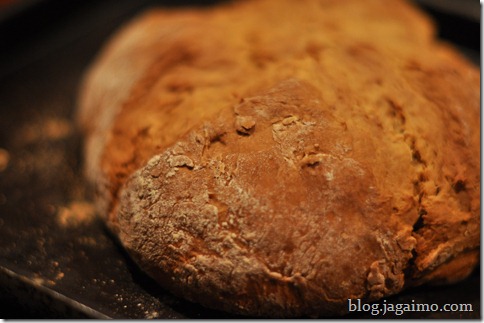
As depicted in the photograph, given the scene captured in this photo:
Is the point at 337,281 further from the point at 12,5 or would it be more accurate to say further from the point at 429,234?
the point at 12,5

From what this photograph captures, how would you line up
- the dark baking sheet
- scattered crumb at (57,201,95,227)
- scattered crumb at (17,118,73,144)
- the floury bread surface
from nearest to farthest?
the floury bread surface < the dark baking sheet < scattered crumb at (57,201,95,227) < scattered crumb at (17,118,73,144)

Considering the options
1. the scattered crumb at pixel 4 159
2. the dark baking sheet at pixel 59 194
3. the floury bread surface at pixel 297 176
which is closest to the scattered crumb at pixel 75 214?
the dark baking sheet at pixel 59 194

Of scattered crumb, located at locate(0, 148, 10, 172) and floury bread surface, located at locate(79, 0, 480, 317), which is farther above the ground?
floury bread surface, located at locate(79, 0, 480, 317)

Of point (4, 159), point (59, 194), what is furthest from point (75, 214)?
point (4, 159)

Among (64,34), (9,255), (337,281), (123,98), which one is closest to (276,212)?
(337,281)

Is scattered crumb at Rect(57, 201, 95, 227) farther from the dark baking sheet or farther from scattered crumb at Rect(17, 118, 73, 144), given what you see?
scattered crumb at Rect(17, 118, 73, 144)

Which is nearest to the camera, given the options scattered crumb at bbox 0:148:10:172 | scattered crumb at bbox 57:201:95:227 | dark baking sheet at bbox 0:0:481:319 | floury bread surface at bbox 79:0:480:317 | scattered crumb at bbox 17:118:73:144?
floury bread surface at bbox 79:0:480:317

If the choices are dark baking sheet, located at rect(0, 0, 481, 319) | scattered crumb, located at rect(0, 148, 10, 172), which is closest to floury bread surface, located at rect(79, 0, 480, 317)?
dark baking sheet, located at rect(0, 0, 481, 319)
